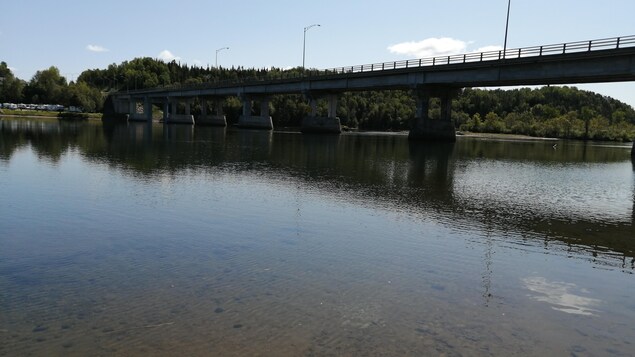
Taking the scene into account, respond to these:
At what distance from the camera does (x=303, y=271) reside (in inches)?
453

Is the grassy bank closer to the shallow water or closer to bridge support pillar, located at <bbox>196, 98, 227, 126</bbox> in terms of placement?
bridge support pillar, located at <bbox>196, 98, 227, 126</bbox>

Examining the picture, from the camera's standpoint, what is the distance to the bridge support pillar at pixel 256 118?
13450 cm

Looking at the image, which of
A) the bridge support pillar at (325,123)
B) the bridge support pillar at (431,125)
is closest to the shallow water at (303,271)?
the bridge support pillar at (431,125)

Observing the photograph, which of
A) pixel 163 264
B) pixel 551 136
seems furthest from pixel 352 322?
pixel 551 136

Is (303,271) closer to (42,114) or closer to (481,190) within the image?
(481,190)

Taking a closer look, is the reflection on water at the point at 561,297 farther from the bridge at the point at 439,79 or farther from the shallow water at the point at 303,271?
the bridge at the point at 439,79

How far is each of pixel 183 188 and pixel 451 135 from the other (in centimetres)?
7290

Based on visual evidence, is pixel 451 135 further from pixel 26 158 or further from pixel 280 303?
pixel 280 303

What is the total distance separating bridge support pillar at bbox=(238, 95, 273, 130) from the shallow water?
110 meters

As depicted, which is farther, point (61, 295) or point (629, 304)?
point (629, 304)

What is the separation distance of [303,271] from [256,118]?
128244 millimetres

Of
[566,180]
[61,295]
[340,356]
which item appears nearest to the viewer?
[340,356]

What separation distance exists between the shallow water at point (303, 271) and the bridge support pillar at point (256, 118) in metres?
110

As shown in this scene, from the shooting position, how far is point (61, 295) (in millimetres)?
9289
